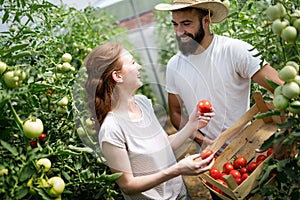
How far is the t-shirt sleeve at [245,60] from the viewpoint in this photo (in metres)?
1.80

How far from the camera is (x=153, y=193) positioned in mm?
1669

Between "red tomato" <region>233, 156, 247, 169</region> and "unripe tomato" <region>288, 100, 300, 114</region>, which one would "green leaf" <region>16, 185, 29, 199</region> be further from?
"red tomato" <region>233, 156, 247, 169</region>

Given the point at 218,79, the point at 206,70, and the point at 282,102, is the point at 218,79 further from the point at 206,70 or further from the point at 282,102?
the point at 282,102

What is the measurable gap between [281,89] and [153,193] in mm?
739

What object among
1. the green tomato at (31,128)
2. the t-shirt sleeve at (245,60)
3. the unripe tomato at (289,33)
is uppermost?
the unripe tomato at (289,33)

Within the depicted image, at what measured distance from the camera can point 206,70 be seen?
1939mm

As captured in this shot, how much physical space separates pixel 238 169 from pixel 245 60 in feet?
1.54

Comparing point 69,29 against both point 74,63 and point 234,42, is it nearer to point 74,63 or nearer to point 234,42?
point 74,63

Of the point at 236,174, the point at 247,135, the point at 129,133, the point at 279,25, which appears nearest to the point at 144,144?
the point at 129,133

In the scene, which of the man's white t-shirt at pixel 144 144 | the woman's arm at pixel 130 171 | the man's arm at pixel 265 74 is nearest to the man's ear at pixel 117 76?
the man's white t-shirt at pixel 144 144

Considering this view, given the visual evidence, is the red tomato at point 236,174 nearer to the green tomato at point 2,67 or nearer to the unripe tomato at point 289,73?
the unripe tomato at point 289,73

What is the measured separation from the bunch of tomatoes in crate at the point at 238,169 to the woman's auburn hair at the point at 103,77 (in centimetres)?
45

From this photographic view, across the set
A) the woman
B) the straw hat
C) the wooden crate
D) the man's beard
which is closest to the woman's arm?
the woman

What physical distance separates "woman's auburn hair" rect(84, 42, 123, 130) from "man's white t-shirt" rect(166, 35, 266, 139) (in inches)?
16.0
